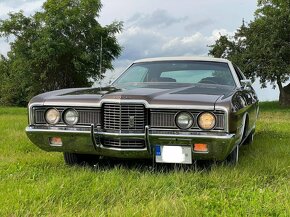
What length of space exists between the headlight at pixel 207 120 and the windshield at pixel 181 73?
54.4 inches

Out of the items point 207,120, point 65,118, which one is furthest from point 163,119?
point 65,118

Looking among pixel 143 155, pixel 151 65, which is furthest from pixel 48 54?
pixel 143 155

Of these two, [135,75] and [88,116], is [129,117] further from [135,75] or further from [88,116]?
[135,75]

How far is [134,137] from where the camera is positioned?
155 inches

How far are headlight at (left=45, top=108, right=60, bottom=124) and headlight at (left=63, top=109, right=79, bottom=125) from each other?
0.26ft

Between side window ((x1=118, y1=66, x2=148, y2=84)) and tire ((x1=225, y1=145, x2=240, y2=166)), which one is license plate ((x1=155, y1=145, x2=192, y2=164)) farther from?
side window ((x1=118, y1=66, x2=148, y2=84))

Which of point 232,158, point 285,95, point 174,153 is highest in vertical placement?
point 174,153

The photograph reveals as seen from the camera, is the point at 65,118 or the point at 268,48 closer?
the point at 65,118

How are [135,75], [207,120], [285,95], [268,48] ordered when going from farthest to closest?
[285,95] < [268,48] < [135,75] < [207,120]

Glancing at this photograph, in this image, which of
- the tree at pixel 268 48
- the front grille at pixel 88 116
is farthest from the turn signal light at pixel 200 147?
the tree at pixel 268 48

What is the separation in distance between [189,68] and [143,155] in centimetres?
184

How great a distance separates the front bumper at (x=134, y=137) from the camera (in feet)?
12.6

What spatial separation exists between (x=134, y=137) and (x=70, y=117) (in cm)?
70

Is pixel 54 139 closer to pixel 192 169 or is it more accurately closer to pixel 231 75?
pixel 192 169
